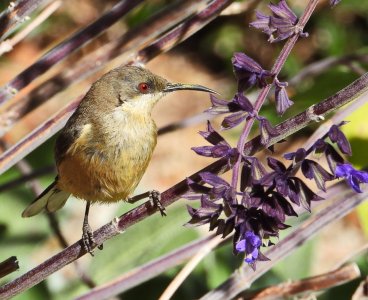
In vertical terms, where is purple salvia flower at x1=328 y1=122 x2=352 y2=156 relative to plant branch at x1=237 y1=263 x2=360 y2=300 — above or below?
above

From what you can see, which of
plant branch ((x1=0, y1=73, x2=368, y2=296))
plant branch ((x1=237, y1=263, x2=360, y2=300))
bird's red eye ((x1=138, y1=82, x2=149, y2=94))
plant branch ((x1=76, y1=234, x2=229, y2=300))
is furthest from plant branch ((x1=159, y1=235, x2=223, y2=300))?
bird's red eye ((x1=138, y1=82, x2=149, y2=94))

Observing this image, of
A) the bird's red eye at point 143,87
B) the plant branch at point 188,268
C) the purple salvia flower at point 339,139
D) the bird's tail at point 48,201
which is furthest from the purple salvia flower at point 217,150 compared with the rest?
the bird's tail at point 48,201

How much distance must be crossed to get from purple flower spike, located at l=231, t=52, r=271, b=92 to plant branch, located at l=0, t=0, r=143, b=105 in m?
0.78

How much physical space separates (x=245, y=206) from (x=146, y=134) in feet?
3.09

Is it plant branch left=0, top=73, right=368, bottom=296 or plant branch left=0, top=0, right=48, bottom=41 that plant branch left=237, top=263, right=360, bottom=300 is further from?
plant branch left=0, top=0, right=48, bottom=41

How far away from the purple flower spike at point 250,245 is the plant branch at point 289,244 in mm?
585

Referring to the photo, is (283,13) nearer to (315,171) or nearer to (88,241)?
(315,171)

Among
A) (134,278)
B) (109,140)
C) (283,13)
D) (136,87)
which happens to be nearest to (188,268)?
(134,278)

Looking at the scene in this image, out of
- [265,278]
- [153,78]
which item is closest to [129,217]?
[153,78]

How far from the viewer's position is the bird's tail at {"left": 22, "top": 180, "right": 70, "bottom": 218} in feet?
7.28

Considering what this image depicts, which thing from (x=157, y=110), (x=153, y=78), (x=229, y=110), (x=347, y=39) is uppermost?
(x=157, y=110)

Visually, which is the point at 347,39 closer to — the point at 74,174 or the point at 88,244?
the point at 74,174

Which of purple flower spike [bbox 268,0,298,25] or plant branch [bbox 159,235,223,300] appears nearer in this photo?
purple flower spike [bbox 268,0,298,25]

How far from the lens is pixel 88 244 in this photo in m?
1.67
